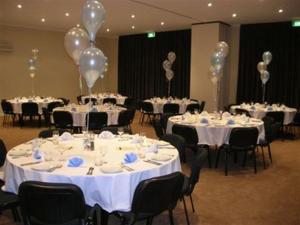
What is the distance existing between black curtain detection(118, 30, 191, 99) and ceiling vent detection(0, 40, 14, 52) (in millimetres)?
5093

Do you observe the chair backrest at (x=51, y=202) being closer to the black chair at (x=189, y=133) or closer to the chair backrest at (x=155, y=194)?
the chair backrest at (x=155, y=194)

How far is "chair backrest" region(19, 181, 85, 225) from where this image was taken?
2.62 meters

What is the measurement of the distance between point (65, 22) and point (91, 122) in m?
6.06

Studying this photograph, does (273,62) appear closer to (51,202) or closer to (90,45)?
(90,45)

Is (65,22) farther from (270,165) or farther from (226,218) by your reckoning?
(226,218)

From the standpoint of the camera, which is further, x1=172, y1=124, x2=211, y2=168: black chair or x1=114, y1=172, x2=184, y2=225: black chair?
x1=172, y1=124, x2=211, y2=168: black chair

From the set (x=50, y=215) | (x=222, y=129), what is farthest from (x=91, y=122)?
(x=50, y=215)

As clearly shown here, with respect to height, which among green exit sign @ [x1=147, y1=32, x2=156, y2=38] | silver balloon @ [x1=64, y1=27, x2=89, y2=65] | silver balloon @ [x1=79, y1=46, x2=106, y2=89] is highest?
green exit sign @ [x1=147, y1=32, x2=156, y2=38]

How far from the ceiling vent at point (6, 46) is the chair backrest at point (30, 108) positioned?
12.3 ft

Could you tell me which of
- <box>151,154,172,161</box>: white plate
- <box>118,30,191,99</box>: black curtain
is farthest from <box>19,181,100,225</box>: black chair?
<box>118,30,191,99</box>: black curtain

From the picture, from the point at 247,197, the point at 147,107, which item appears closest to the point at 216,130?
the point at 247,197

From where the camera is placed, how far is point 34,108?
9.84 metres

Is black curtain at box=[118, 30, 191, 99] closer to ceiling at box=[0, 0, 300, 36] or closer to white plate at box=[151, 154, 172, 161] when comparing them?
ceiling at box=[0, 0, 300, 36]

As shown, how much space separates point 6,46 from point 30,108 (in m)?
3.90
